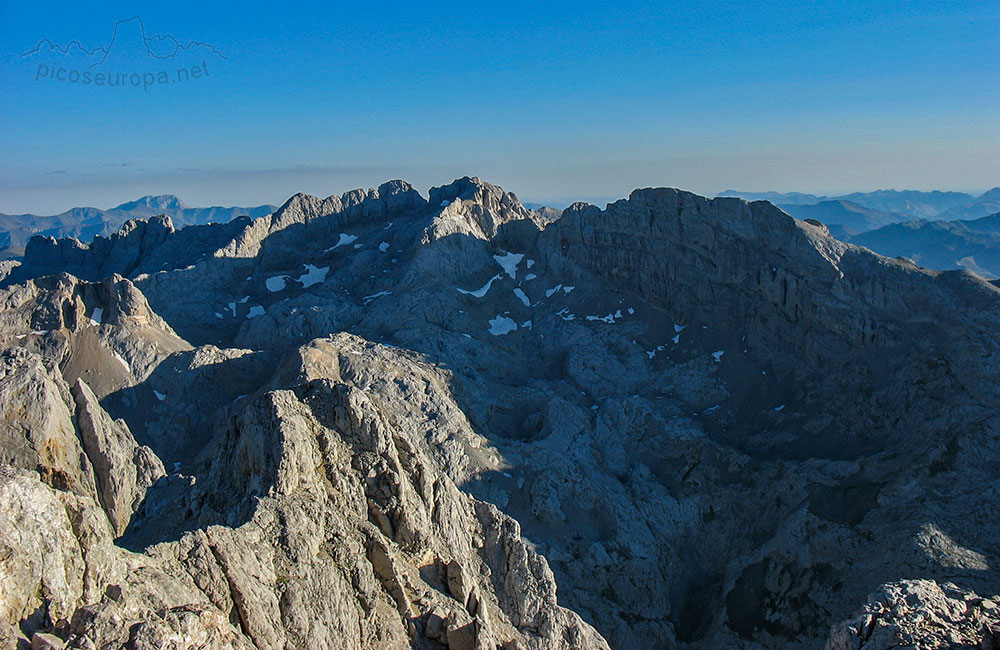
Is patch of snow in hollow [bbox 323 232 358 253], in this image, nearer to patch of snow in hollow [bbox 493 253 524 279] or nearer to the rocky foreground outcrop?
the rocky foreground outcrop

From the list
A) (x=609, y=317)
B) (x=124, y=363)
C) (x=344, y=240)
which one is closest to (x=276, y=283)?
(x=344, y=240)

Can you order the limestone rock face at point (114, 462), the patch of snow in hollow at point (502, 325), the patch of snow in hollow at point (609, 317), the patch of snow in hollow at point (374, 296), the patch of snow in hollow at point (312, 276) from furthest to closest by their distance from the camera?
the patch of snow in hollow at point (312, 276)
the patch of snow in hollow at point (374, 296)
the patch of snow in hollow at point (502, 325)
the patch of snow in hollow at point (609, 317)
the limestone rock face at point (114, 462)

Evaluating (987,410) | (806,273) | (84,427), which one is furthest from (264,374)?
(987,410)

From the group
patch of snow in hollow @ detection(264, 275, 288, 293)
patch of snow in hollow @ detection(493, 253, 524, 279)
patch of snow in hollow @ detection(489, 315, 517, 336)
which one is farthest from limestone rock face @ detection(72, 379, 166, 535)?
patch of snow in hollow @ detection(493, 253, 524, 279)

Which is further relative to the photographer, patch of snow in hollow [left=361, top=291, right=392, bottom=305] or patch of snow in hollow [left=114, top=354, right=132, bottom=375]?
patch of snow in hollow [left=361, top=291, right=392, bottom=305]

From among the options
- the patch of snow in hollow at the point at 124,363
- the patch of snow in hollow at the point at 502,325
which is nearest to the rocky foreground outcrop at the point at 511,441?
the patch of snow in hollow at the point at 124,363

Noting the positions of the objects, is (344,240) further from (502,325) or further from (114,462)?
(114,462)

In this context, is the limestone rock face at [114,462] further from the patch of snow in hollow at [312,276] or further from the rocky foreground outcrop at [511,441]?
the patch of snow in hollow at [312,276]

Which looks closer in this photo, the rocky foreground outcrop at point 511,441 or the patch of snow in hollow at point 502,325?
the rocky foreground outcrop at point 511,441
